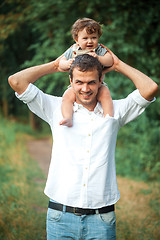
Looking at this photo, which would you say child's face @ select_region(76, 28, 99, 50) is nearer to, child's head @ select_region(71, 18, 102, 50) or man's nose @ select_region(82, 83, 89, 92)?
child's head @ select_region(71, 18, 102, 50)

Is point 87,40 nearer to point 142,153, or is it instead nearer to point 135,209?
point 135,209

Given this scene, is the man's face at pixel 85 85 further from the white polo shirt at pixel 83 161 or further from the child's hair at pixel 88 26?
the child's hair at pixel 88 26

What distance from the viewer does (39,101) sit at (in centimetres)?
210

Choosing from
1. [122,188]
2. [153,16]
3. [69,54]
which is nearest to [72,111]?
[69,54]

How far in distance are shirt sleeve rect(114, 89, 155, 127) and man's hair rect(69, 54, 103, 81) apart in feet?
0.89

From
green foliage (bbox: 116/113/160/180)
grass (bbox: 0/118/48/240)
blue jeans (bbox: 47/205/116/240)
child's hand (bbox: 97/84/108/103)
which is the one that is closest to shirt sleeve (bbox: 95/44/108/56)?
child's hand (bbox: 97/84/108/103)

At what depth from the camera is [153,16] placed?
20.3 ft

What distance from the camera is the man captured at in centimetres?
195

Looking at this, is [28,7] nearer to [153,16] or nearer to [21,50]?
[21,50]

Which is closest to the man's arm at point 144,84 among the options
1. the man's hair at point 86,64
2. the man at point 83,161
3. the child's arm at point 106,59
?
the man at point 83,161

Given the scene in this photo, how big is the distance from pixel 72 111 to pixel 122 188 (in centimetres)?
373

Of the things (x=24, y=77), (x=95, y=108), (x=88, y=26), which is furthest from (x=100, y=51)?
(x=24, y=77)

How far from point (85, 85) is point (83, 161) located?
499mm

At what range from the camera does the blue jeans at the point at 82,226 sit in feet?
6.35
